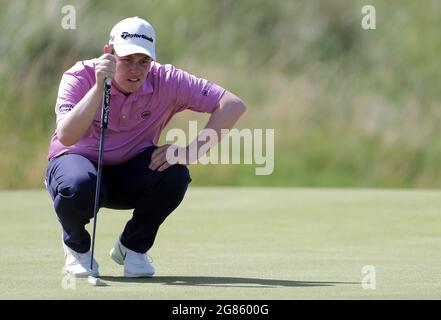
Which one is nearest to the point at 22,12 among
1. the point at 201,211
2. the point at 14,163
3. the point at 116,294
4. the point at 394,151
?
the point at 14,163

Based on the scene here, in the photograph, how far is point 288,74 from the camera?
731 inches

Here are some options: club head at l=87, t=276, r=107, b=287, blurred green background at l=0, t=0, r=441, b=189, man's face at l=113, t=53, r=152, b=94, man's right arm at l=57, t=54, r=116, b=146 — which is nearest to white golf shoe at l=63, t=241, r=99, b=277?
club head at l=87, t=276, r=107, b=287

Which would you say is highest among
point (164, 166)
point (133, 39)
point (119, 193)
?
point (133, 39)

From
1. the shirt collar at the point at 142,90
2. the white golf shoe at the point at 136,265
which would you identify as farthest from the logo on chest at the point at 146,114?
the white golf shoe at the point at 136,265

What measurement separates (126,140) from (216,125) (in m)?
0.49

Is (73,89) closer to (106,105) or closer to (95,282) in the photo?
(106,105)

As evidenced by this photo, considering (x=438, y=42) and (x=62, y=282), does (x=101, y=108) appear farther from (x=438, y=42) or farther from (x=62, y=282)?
(x=438, y=42)

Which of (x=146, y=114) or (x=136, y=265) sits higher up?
(x=146, y=114)

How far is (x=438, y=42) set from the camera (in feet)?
60.2

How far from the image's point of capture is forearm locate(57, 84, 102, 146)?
6.23m

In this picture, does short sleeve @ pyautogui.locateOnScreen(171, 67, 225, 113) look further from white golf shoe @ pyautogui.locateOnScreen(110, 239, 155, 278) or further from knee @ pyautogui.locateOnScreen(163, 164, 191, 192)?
white golf shoe @ pyautogui.locateOnScreen(110, 239, 155, 278)

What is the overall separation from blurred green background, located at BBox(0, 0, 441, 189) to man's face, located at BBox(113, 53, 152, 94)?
8033 mm

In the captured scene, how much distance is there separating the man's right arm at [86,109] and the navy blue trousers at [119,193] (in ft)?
0.81

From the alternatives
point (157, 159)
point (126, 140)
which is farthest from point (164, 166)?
point (126, 140)
